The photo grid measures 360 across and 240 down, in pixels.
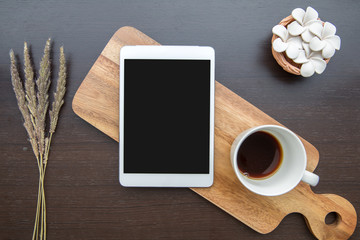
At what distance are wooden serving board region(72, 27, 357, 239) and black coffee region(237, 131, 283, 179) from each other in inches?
1.1

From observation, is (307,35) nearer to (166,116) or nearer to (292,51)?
(292,51)

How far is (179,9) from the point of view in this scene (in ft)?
1.93

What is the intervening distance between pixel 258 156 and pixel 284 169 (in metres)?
0.06

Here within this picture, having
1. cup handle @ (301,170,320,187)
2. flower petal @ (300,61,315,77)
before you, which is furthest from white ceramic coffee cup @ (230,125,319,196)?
flower petal @ (300,61,315,77)

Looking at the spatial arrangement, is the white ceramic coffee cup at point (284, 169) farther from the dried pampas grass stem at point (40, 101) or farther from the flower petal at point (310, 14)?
the dried pampas grass stem at point (40, 101)

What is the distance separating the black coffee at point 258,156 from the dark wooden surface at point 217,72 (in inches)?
3.0

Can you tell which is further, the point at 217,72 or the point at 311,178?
the point at 217,72

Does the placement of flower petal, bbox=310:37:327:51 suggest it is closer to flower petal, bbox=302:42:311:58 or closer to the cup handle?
flower petal, bbox=302:42:311:58

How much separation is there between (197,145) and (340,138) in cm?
34

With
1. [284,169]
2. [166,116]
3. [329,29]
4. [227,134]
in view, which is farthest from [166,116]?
[329,29]

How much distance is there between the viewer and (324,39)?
53 centimetres

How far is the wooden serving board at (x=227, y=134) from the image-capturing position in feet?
1.85

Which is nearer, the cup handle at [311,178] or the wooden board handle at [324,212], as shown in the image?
the cup handle at [311,178]

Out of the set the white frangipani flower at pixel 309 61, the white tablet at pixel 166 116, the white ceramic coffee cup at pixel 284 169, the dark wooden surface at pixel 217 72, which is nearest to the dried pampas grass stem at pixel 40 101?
the dark wooden surface at pixel 217 72
